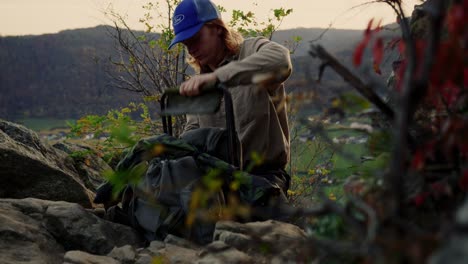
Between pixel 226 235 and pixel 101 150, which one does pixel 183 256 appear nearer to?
pixel 226 235

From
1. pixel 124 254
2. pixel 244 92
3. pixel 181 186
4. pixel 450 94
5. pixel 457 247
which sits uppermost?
pixel 450 94

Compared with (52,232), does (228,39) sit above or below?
above

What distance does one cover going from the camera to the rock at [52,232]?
383cm

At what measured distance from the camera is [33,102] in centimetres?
7969

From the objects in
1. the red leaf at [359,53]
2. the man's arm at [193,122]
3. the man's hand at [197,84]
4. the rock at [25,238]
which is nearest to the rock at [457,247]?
the red leaf at [359,53]

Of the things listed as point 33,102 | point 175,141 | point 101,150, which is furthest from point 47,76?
point 175,141

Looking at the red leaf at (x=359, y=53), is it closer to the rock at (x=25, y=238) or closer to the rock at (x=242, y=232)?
the rock at (x=242, y=232)

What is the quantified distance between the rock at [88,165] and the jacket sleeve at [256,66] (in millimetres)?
3188

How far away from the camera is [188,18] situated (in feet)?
15.6

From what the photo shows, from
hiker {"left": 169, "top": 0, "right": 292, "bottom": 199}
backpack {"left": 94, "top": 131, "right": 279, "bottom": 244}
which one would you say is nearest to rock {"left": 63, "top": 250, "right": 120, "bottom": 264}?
backpack {"left": 94, "top": 131, "right": 279, "bottom": 244}

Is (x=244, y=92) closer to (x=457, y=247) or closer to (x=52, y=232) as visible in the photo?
(x=52, y=232)

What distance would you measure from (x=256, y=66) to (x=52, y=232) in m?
1.93

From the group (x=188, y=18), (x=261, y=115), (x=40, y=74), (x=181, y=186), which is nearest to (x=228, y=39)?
(x=188, y=18)

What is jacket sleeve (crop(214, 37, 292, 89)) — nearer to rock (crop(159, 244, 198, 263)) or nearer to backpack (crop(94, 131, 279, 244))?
backpack (crop(94, 131, 279, 244))
